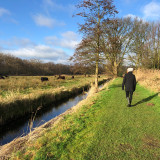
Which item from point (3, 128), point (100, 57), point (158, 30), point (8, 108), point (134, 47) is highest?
point (158, 30)

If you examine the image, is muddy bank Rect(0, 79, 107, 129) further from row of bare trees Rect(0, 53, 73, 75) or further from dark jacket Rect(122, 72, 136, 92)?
row of bare trees Rect(0, 53, 73, 75)

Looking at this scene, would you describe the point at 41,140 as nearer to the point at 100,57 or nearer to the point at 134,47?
the point at 100,57

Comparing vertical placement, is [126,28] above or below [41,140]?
above

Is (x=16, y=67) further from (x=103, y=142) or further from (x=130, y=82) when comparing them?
(x=103, y=142)

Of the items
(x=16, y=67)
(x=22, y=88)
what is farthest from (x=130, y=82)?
(x=16, y=67)

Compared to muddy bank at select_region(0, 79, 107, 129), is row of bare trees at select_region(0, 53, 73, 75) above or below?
above

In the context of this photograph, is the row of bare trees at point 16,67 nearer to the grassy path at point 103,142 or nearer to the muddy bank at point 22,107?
the muddy bank at point 22,107

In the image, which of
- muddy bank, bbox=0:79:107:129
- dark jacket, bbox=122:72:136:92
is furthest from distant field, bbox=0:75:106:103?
dark jacket, bbox=122:72:136:92

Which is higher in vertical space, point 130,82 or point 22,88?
point 130,82

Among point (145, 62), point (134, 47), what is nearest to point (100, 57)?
point (145, 62)

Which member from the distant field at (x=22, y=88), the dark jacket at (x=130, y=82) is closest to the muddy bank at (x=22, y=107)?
the distant field at (x=22, y=88)

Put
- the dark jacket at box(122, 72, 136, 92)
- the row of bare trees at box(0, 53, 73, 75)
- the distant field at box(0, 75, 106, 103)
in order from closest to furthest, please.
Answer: the dark jacket at box(122, 72, 136, 92) < the distant field at box(0, 75, 106, 103) < the row of bare trees at box(0, 53, 73, 75)

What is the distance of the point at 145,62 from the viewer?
25.2 meters

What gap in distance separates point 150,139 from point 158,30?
1130 inches
